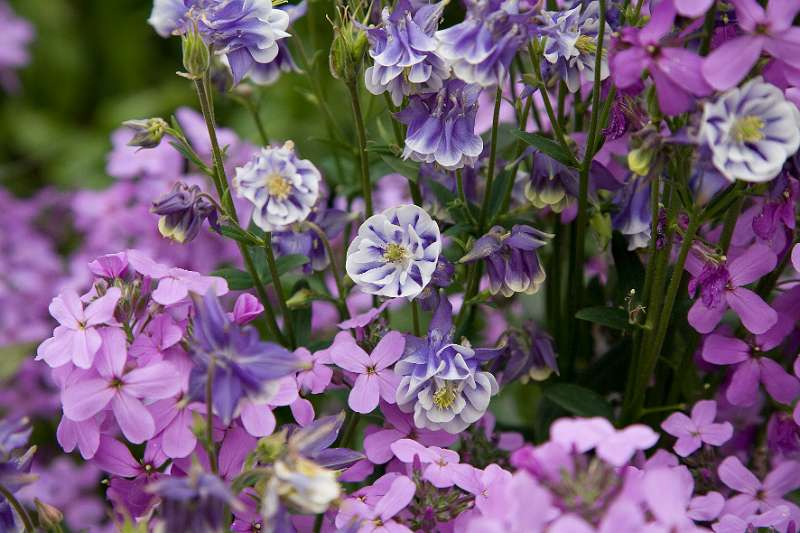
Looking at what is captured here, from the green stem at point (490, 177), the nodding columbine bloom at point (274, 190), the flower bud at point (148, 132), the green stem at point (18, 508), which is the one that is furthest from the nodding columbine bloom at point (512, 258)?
the green stem at point (18, 508)

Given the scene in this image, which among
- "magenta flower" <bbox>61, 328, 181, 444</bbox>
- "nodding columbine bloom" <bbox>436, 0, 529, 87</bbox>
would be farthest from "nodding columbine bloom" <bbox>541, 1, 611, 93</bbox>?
"magenta flower" <bbox>61, 328, 181, 444</bbox>

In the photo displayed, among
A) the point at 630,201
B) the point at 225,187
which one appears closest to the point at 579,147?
the point at 630,201

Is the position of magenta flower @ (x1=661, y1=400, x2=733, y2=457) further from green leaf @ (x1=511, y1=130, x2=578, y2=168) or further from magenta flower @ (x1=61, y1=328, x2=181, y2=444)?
magenta flower @ (x1=61, y1=328, x2=181, y2=444)

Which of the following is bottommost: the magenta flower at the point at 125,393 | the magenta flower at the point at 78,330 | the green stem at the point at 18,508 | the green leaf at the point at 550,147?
the green stem at the point at 18,508

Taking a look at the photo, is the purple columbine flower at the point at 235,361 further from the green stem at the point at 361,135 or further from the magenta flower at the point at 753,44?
the magenta flower at the point at 753,44

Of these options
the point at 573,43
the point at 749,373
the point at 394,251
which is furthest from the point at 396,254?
the point at 749,373

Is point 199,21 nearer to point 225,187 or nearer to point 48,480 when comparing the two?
point 225,187

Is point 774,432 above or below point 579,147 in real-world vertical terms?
below
